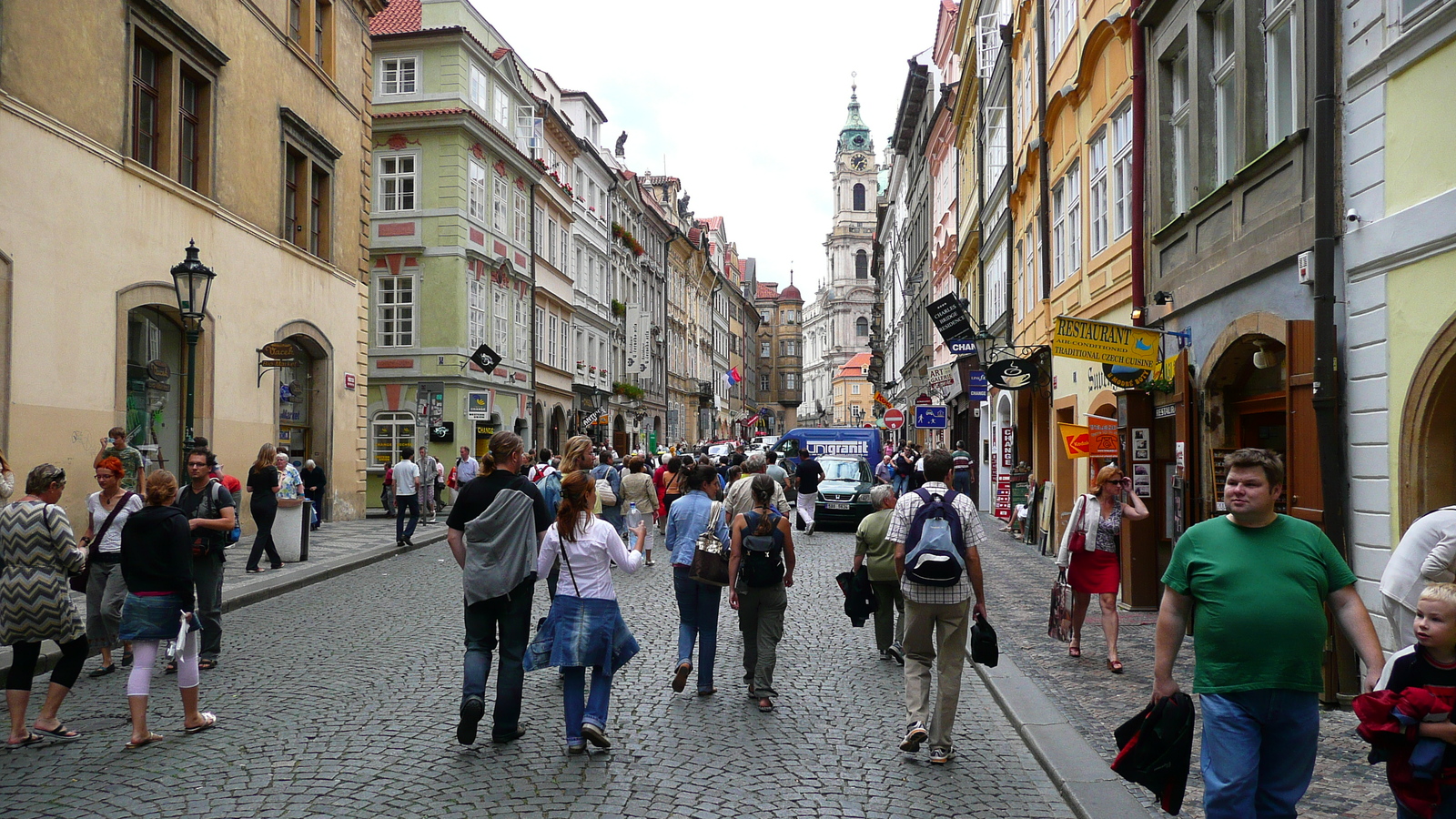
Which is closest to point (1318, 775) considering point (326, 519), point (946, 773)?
point (946, 773)

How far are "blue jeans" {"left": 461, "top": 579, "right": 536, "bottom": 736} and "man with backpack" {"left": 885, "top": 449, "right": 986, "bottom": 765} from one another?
90.7 inches

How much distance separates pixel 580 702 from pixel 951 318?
1850 cm

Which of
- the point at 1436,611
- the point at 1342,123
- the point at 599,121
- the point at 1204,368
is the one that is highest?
the point at 599,121

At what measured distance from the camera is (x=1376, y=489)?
7.86 m

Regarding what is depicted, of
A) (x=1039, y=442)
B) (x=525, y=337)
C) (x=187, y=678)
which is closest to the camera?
(x=187, y=678)

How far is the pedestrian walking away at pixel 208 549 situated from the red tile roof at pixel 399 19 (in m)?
26.4

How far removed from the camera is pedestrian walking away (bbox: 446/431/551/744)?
6.79 meters

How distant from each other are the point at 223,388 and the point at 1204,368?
52.0 feet

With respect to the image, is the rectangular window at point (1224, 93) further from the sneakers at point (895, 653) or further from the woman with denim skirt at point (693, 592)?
the woman with denim skirt at point (693, 592)

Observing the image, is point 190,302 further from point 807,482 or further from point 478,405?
point 478,405

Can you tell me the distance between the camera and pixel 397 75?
33406 mm

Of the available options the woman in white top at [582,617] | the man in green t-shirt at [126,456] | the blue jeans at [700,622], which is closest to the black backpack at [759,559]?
the blue jeans at [700,622]

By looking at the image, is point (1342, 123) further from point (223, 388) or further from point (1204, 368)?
point (223, 388)

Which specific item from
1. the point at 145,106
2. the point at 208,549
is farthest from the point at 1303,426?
the point at 145,106
